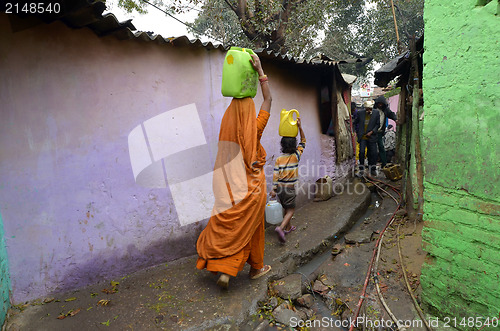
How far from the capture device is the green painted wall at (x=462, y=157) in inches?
88.2

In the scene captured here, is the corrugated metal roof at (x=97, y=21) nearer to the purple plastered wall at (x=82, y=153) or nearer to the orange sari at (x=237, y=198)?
the purple plastered wall at (x=82, y=153)

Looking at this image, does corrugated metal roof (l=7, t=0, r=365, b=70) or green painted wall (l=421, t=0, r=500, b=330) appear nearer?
green painted wall (l=421, t=0, r=500, b=330)

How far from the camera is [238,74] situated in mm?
3273

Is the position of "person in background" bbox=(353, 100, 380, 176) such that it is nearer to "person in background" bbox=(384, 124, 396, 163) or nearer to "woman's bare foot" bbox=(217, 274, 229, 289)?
"person in background" bbox=(384, 124, 396, 163)

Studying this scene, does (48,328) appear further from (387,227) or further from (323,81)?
(323,81)

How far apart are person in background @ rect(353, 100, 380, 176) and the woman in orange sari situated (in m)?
5.45

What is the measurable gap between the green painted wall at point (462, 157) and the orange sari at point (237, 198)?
163 cm

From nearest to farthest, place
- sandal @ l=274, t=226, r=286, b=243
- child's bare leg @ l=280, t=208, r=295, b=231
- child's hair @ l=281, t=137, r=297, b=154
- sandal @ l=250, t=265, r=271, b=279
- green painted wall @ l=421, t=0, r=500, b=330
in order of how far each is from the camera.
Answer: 1. green painted wall @ l=421, t=0, r=500, b=330
2. sandal @ l=250, t=265, r=271, b=279
3. sandal @ l=274, t=226, r=286, b=243
4. child's hair @ l=281, t=137, r=297, b=154
5. child's bare leg @ l=280, t=208, r=295, b=231

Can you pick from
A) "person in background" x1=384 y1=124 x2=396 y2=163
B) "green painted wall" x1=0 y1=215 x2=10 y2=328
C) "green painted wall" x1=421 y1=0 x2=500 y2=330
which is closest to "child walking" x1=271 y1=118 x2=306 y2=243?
"green painted wall" x1=421 y1=0 x2=500 y2=330

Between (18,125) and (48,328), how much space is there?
1.91 m

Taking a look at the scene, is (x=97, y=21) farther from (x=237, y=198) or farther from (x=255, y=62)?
(x=237, y=198)

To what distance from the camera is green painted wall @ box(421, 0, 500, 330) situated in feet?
7.35

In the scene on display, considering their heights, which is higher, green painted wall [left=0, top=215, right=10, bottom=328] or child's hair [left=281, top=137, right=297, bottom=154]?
child's hair [left=281, top=137, right=297, bottom=154]

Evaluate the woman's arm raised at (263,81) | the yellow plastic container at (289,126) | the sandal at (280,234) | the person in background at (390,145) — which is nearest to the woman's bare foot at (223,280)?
the sandal at (280,234)
